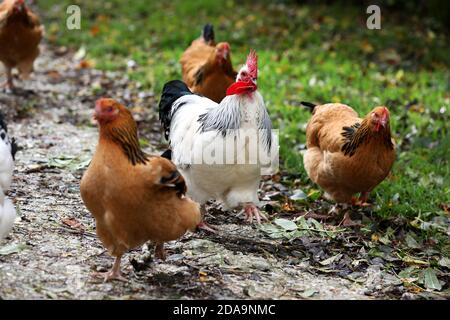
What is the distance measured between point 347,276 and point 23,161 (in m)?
3.42

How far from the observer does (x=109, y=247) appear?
4285 millimetres

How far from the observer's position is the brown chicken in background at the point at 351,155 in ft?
18.5

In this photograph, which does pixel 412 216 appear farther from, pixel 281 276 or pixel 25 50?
pixel 25 50

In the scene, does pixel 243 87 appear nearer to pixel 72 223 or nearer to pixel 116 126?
pixel 116 126

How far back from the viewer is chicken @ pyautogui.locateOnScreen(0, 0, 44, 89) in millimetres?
8570

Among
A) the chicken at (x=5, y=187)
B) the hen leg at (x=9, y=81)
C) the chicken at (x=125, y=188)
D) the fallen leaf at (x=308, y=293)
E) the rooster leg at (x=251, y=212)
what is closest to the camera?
the chicken at (x=125, y=188)

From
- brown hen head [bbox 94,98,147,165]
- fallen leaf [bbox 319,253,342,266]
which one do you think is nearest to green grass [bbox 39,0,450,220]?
fallen leaf [bbox 319,253,342,266]

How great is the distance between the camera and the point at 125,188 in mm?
4012

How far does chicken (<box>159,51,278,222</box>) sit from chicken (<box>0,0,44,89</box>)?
4.14 meters

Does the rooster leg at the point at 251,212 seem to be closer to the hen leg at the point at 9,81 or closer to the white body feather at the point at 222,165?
the white body feather at the point at 222,165

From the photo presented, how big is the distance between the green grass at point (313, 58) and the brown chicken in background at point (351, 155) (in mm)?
565

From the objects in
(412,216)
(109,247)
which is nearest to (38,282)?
(109,247)

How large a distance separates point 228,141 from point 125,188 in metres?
1.22

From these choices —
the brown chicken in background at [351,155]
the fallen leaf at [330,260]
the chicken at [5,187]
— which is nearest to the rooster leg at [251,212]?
the fallen leaf at [330,260]
